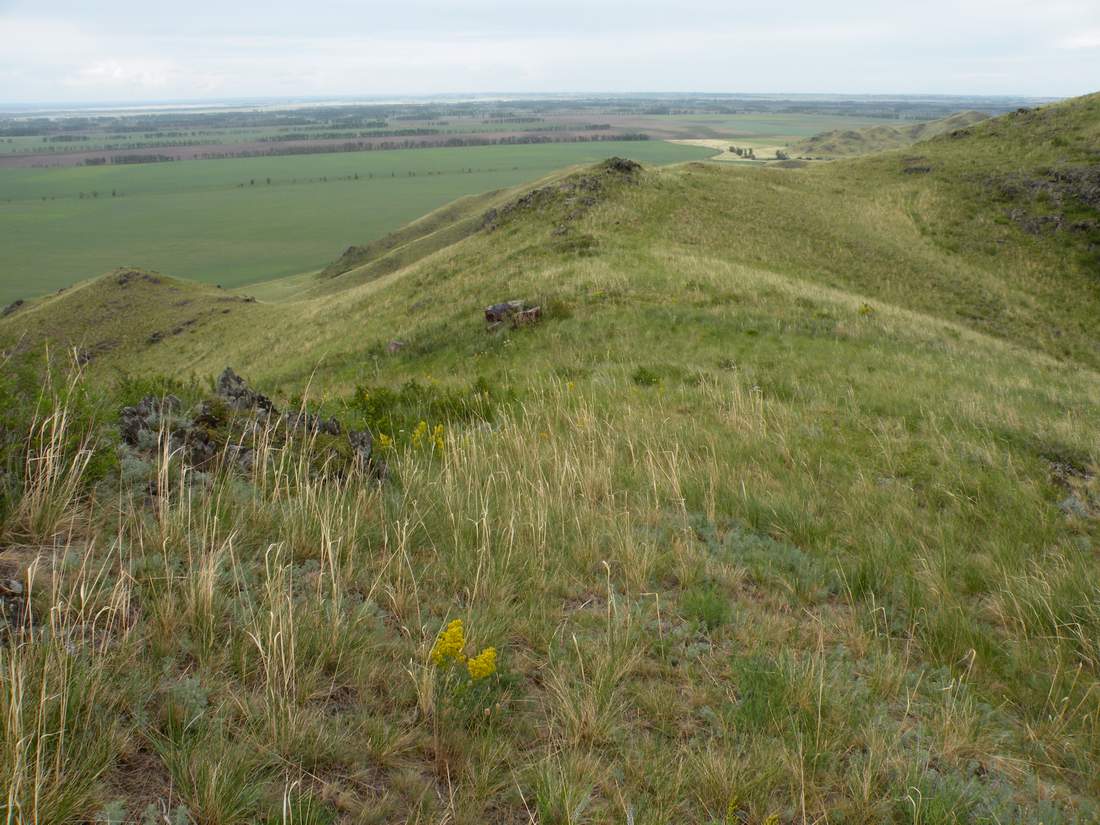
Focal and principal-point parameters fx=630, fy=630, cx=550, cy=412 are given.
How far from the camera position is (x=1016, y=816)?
259 centimetres

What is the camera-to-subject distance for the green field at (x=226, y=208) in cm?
8994

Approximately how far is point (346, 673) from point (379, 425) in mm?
5387

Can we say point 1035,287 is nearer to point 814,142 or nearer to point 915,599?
point 915,599

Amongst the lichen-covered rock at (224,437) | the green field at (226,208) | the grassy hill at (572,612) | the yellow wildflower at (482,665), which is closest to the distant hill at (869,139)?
the green field at (226,208)

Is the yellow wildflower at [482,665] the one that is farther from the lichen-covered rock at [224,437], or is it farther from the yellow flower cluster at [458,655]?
the lichen-covered rock at [224,437]

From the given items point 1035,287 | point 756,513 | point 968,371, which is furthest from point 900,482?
point 1035,287

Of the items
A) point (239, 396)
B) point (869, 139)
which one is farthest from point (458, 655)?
point (869, 139)

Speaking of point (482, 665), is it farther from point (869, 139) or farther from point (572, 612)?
point (869, 139)

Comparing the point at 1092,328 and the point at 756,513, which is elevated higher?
the point at 756,513

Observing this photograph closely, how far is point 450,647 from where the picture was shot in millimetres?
2820

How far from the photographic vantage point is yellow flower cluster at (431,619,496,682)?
2.79 meters

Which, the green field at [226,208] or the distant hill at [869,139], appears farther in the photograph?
the distant hill at [869,139]

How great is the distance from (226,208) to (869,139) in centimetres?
15777

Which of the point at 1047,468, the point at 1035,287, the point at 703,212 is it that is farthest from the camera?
the point at 703,212
